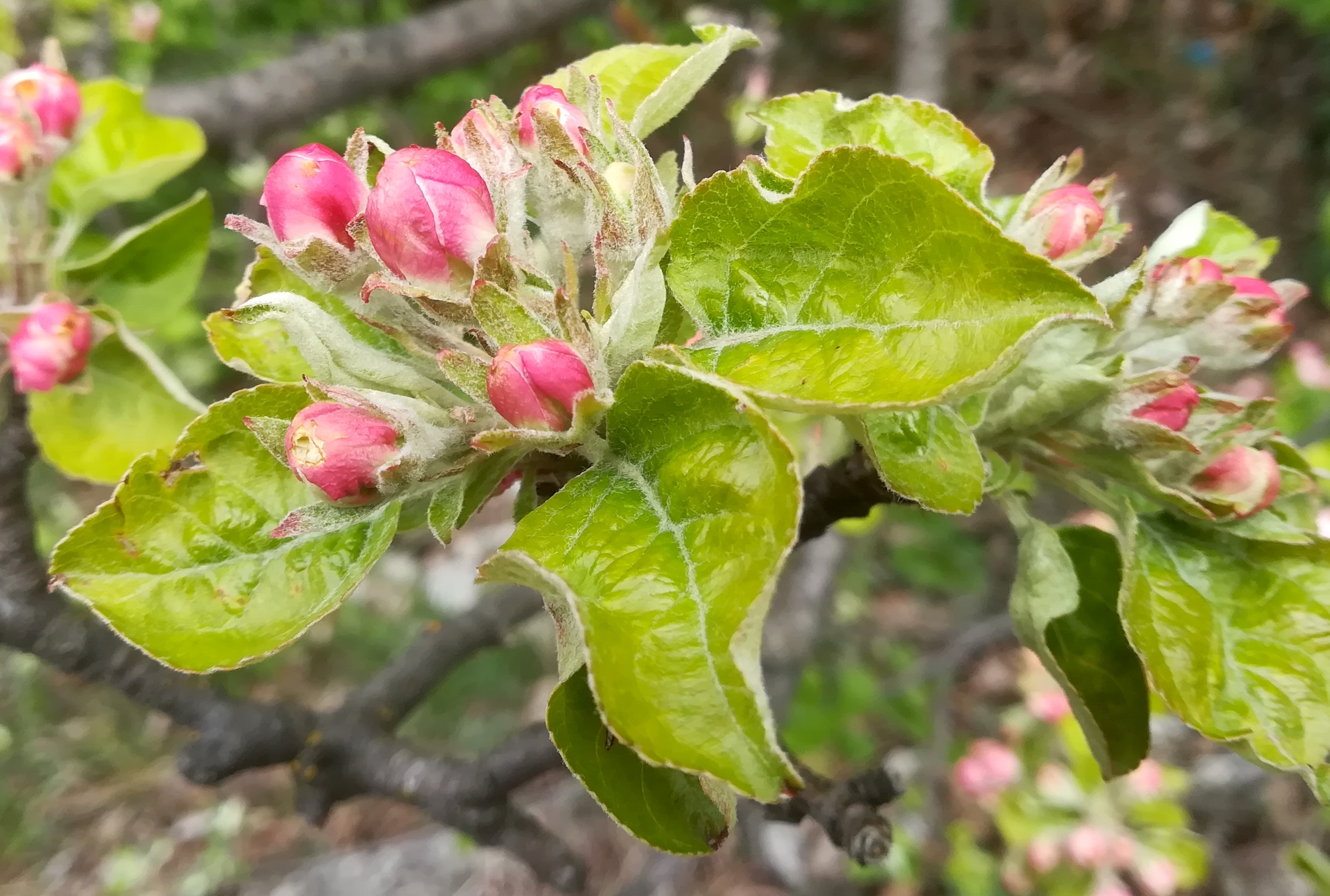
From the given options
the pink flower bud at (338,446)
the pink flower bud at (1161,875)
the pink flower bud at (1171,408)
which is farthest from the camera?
the pink flower bud at (1161,875)

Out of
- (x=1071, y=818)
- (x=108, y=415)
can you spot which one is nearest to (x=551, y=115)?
(x=108, y=415)

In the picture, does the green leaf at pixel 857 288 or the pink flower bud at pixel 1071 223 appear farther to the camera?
the pink flower bud at pixel 1071 223

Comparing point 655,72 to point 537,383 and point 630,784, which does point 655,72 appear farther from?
point 630,784

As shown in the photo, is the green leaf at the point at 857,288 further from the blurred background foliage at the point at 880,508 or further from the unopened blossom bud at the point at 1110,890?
the unopened blossom bud at the point at 1110,890

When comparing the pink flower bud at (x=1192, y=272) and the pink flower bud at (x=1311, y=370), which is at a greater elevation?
the pink flower bud at (x=1192, y=272)

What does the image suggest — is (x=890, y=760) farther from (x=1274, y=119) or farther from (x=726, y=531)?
(x=1274, y=119)

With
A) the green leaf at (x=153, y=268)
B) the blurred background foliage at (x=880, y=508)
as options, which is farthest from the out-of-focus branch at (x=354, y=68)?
the green leaf at (x=153, y=268)
